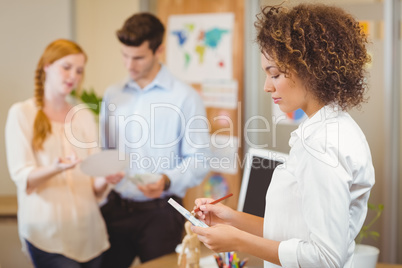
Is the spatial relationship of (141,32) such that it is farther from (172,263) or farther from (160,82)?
(172,263)

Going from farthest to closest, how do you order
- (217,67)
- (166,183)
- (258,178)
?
(217,67) → (166,183) → (258,178)

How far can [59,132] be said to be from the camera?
2479 mm

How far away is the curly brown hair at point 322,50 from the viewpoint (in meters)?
1.24

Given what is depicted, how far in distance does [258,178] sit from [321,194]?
33.8 inches

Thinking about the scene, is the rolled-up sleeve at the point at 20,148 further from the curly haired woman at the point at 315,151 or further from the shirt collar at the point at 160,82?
the curly haired woman at the point at 315,151

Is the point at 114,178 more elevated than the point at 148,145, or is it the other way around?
the point at 148,145

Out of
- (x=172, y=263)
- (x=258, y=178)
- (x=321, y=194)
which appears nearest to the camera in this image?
(x=321, y=194)

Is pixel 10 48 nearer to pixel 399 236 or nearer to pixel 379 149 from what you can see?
pixel 379 149

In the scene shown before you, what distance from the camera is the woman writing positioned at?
238cm

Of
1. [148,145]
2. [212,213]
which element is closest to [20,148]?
[148,145]

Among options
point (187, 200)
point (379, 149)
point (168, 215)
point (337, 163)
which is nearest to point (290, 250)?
point (337, 163)

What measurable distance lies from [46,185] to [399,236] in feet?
7.74

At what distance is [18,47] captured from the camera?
13.7 ft

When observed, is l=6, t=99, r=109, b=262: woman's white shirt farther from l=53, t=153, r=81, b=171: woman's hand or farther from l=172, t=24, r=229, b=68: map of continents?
l=172, t=24, r=229, b=68: map of continents
